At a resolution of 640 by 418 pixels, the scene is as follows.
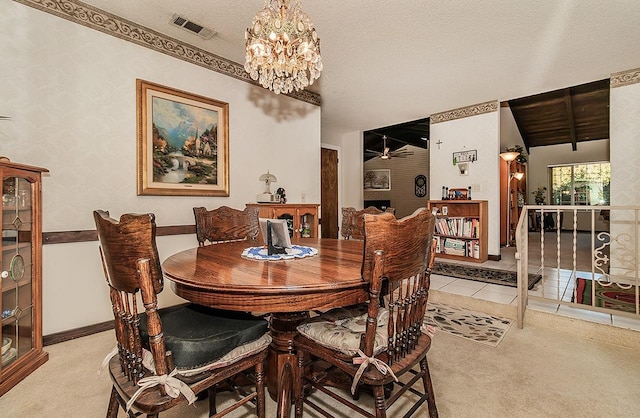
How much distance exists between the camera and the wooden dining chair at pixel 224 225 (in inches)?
98.5

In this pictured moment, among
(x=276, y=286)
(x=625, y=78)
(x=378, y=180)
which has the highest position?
(x=625, y=78)

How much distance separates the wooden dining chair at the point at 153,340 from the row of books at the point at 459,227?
14.1 feet

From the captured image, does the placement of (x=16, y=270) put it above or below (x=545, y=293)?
above

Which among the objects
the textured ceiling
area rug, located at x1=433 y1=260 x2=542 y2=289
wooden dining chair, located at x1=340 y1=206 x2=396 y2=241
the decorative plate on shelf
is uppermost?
the textured ceiling

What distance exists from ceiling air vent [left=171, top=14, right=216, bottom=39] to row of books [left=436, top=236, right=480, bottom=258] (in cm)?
402

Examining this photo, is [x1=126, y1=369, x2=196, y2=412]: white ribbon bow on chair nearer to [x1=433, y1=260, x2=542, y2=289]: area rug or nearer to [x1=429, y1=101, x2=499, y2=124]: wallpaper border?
[x1=433, y1=260, x2=542, y2=289]: area rug

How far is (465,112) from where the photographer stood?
495 cm

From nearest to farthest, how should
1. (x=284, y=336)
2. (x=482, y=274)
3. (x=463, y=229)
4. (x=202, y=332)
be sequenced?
(x=202, y=332)
(x=284, y=336)
(x=482, y=274)
(x=463, y=229)

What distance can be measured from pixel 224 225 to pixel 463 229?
388 centimetres

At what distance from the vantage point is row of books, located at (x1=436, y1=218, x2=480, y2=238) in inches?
185

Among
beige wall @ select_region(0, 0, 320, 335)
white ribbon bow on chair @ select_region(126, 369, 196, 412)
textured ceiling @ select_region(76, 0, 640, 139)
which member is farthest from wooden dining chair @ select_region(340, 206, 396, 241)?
Answer: white ribbon bow on chair @ select_region(126, 369, 196, 412)

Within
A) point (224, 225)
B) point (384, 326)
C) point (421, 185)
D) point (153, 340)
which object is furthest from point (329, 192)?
point (153, 340)

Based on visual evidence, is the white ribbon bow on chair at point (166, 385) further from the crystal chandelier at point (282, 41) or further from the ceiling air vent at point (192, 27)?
the ceiling air vent at point (192, 27)

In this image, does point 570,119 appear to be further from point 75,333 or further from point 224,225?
point 75,333
